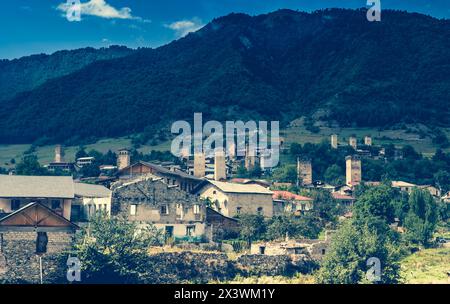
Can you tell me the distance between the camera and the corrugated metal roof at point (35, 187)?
2297 inches

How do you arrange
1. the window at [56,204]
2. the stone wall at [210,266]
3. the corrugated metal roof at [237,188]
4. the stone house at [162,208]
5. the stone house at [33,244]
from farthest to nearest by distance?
1. the corrugated metal roof at [237,188]
2. the stone house at [162,208]
3. the window at [56,204]
4. the stone wall at [210,266]
5. the stone house at [33,244]

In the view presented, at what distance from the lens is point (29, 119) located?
183m

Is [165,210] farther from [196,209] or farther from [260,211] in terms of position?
[260,211]

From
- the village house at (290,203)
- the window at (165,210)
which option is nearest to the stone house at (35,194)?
the window at (165,210)

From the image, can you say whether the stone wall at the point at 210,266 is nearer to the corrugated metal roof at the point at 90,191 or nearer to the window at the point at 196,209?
the window at the point at 196,209

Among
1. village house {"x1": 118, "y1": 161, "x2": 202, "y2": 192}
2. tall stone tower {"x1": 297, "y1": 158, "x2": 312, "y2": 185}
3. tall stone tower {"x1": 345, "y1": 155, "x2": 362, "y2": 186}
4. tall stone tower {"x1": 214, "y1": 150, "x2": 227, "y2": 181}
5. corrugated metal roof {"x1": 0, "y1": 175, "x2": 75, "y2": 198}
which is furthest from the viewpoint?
tall stone tower {"x1": 345, "y1": 155, "x2": 362, "y2": 186}

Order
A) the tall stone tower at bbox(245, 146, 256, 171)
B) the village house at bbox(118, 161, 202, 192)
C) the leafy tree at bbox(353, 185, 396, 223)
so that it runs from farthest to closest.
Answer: the tall stone tower at bbox(245, 146, 256, 171) < the village house at bbox(118, 161, 202, 192) < the leafy tree at bbox(353, 185, 396, 223)

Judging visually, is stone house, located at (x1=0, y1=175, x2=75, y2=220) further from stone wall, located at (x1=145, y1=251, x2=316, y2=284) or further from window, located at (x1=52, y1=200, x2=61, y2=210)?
stone wall, located at (x1=145, y1=251, x2=316, y2=284)

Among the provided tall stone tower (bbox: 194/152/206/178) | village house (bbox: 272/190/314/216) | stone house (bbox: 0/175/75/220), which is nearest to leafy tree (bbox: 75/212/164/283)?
stone house (bbox: 0/175/75/220)

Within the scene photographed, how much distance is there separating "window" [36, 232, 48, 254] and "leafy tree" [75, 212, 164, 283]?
1.90 m

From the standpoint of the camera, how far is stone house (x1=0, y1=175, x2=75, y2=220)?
57.9 meters

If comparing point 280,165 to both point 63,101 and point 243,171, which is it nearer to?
point 243,171

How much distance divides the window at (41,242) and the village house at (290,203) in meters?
30.7
